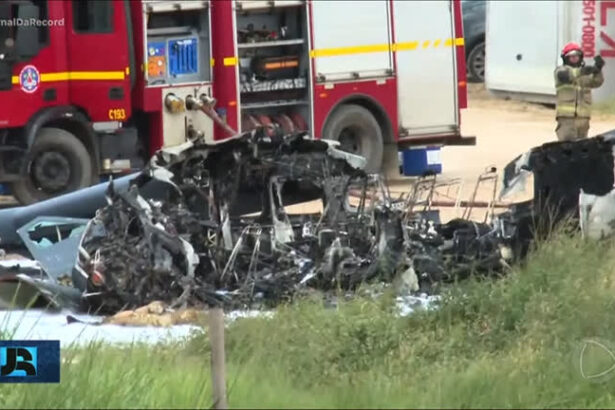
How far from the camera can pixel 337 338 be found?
850cm

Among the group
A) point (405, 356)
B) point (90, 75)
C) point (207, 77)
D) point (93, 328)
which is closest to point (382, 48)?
point (207, 77)

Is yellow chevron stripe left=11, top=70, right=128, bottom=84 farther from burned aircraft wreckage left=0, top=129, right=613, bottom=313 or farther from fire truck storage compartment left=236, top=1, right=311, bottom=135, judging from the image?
burned aircraft wreckage left=0, top=129, right=613, bottom=313

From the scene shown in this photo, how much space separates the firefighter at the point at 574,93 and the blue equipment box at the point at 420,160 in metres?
2.91

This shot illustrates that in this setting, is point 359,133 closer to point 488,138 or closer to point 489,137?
point 488,138

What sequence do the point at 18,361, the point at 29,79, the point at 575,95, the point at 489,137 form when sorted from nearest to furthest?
the point at 18,361
the point at 29,79
the point at 575,95
the point at 489,137

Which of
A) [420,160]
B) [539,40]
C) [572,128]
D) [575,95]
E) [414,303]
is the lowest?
[420,160]

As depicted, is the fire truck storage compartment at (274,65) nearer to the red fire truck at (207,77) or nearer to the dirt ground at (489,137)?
the red fire truck at (207,77)

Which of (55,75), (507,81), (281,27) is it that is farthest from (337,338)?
(507,81)

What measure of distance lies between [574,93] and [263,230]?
20.3 ft

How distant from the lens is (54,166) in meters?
16.3

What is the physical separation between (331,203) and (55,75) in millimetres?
5418

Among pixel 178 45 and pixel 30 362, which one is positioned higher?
pixel 178 45

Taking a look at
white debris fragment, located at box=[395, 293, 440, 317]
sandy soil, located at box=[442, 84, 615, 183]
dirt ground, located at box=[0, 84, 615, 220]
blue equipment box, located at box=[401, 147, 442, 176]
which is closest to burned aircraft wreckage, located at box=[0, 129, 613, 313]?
white debris fragment, located at box=[395, 293, 440, 317]

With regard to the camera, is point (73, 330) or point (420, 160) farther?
point (420, 160)
